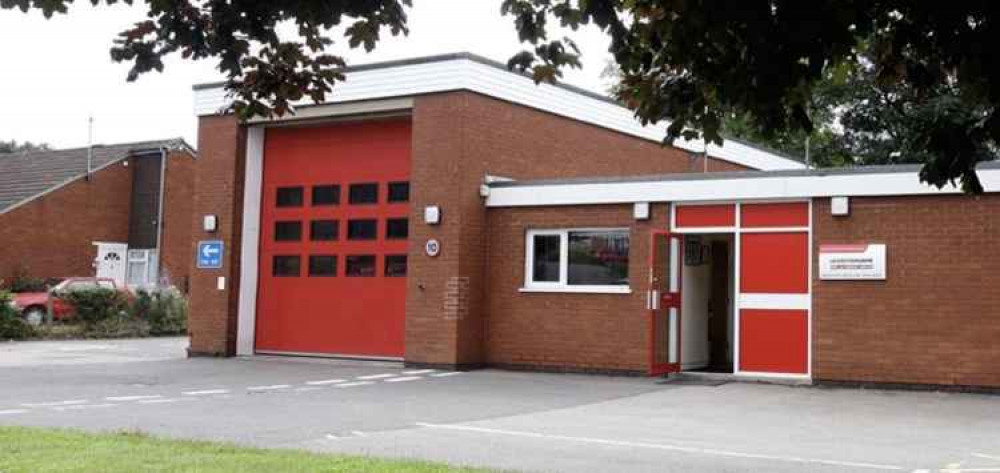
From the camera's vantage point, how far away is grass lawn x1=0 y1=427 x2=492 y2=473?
24.1 ft

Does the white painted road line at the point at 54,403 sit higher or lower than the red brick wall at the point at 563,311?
lower

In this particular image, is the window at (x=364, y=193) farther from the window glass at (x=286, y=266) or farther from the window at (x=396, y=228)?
the window glass at (x=286, y=266)

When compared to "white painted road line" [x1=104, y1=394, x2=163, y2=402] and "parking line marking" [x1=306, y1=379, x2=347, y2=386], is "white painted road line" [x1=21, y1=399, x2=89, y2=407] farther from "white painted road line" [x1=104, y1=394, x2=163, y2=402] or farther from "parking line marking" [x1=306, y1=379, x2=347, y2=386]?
"parking line marking" [x1=306, y1=379, x2=347, y2=386]

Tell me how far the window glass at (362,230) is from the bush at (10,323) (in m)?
10.5

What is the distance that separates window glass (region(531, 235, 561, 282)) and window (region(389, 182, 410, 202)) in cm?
251

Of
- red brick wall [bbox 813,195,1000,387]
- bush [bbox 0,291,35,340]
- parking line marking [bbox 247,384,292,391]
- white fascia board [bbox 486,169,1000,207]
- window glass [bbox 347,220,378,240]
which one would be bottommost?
parking line marking [bbox 247,384,292,391]

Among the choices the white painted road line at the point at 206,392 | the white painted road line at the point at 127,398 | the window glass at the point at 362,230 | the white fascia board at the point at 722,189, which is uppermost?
the white fascia board at the point at 722,189

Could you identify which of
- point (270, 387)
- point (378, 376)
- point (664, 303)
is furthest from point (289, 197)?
point (664, 303)

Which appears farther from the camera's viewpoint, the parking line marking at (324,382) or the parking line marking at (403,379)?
the parking line marking at (403,379)

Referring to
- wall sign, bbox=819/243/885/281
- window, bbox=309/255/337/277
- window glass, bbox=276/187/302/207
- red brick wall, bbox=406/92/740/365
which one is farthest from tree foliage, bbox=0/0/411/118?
window glass, bbox=276/187/302/207

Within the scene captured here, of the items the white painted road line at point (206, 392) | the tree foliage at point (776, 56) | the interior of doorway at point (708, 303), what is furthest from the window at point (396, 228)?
the tree foliage at point (776, 56)

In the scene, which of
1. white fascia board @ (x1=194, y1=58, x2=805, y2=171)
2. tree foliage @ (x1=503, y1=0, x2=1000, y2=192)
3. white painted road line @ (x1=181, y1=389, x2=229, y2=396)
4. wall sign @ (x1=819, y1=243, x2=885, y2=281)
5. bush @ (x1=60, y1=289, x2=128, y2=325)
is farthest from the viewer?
bush @ (x1=60, y1=289, x2=128, y2=325)

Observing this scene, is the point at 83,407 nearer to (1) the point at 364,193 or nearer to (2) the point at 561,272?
(2) the point at 561,272

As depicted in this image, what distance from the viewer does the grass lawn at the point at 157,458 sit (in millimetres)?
7359
